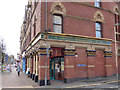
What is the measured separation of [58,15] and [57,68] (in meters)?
6.71

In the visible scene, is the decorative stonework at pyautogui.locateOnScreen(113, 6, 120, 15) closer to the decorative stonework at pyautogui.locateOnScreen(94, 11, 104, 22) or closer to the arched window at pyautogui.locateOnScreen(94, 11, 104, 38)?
the decorative stonework at pyautogui.locateOnScreen(94, 11, 104, 22)

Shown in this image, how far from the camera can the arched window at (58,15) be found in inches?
533

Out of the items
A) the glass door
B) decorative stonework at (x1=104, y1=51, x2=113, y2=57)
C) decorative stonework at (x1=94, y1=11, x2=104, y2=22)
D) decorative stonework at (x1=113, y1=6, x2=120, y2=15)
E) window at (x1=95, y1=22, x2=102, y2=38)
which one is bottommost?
the glass door

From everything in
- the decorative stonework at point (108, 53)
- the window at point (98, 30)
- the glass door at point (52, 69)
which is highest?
the window at point (98, 30)

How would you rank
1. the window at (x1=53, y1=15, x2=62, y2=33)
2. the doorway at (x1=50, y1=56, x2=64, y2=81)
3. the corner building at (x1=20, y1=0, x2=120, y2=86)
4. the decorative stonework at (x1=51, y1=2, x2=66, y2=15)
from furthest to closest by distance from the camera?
the doorway at (x1=50, y1=56, x2=64, y2=81), the window at (x1=53, y1=15, x2=62, y2=33), the decorative stonework at (x1=51, y1=2, x2=66, y2=15), the corner building at (x1=20, y1=0, x2=120, y2=86)

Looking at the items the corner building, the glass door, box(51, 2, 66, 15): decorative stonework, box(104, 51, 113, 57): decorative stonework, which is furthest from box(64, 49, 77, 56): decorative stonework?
box(104, 51, 113, 57): decorative stonework

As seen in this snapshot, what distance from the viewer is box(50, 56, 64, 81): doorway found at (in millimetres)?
14459

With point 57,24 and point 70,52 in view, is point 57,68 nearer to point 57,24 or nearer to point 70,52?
point 70,52

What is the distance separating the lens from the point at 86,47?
14984 millimetres

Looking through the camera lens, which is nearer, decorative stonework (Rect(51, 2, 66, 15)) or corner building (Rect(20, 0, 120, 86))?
corner building (Rect(20, 0, 120, 86))

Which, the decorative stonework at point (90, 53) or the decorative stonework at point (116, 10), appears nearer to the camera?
the decorative stonework at point (90, 53)

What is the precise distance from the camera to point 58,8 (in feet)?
45.3

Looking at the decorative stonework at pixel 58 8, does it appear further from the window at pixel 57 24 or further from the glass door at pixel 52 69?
the glass door at pixel 52 69

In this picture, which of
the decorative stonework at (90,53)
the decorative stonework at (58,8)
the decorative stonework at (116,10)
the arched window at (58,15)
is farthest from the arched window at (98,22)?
the arched window at (58,15)
